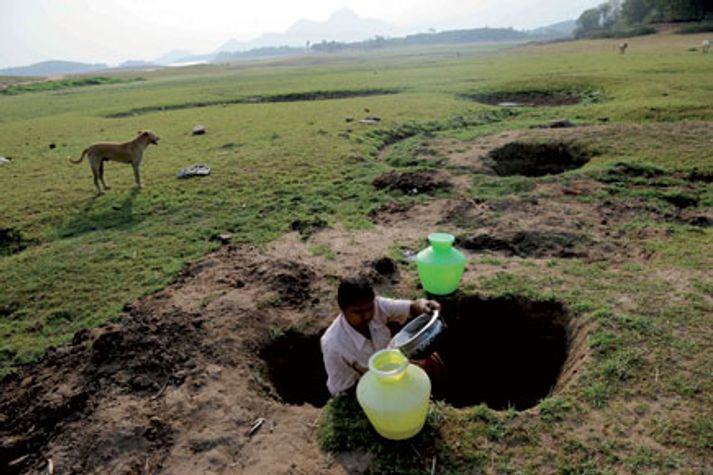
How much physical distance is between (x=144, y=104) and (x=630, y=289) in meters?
26.9

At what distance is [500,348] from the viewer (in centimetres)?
491

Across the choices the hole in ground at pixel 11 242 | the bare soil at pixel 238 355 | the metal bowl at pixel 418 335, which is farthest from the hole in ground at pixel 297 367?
the hole in ground at pixel 11 242

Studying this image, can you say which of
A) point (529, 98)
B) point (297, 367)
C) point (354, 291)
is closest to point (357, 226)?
point (297, 367)

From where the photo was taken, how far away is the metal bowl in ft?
10.7

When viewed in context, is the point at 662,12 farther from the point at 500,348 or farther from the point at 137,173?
the point at 500,348

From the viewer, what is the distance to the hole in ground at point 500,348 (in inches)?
183

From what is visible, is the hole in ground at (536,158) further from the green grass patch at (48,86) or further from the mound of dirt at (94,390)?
the green grass patch at (48,86)

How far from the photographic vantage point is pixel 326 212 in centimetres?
772

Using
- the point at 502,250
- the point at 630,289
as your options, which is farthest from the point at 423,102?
the point at 630,289

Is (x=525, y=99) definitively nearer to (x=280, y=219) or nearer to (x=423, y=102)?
(x=423, y=102)

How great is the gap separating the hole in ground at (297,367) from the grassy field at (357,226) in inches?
50.7

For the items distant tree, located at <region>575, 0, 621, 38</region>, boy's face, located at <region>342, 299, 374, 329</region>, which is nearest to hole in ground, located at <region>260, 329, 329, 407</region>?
boy's face, located at <region>342, 299, 374, 329</region>

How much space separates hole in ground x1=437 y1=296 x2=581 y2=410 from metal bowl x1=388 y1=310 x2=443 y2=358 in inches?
55.4

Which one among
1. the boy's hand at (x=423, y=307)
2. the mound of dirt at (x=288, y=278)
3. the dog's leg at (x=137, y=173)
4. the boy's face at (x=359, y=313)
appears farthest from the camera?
the dog's leg at (x=137, y=173)
